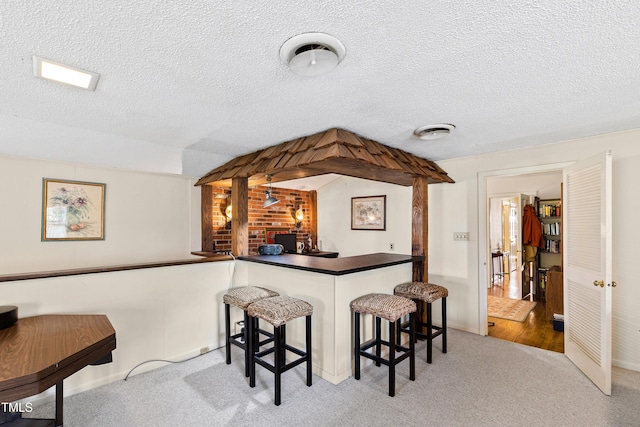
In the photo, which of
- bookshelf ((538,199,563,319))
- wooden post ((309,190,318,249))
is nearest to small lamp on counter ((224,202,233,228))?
wooden post ((309,190,318,249))

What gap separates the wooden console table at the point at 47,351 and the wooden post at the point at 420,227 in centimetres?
290

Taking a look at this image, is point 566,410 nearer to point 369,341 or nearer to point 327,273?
point 369,341

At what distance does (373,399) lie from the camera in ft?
7.62

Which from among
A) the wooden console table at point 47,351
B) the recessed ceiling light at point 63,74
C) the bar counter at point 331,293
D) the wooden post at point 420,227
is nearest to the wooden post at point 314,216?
the wooden post at point 420,227

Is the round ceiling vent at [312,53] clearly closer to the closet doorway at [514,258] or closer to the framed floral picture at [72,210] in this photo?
the framed floral picture at [72,210]

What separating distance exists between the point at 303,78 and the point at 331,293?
1685mm

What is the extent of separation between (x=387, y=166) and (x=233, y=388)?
7.46 feet

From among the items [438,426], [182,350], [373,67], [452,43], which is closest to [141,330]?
[182,350]

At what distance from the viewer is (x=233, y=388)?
2484mm

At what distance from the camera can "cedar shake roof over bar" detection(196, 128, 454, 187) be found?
2525 millimetres

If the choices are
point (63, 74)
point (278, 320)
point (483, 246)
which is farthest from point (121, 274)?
point (483, 246)

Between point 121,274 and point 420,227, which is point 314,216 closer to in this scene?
point 420,227

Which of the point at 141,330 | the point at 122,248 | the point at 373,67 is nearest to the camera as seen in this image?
the point at 373,67

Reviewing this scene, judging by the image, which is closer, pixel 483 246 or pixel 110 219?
pixel 110 219
